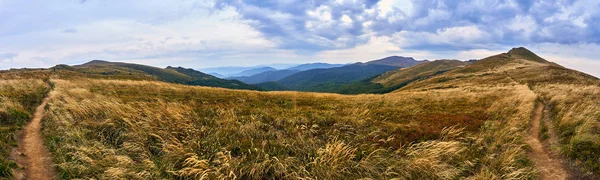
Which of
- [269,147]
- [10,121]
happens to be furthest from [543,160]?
[10,121]

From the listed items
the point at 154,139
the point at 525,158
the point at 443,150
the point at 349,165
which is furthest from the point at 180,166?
the point at 525,158

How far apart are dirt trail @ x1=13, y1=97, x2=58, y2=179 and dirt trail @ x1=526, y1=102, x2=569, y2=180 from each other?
46.8 feet

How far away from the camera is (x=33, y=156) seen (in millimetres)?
8633

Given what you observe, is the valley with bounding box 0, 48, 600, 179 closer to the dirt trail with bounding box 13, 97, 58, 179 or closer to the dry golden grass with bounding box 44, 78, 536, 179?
the dry golden grass with bounding box 44, 78, 536, 179

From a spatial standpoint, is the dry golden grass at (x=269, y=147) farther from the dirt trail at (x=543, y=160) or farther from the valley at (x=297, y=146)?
the dirt trail at (x=543, y=160)

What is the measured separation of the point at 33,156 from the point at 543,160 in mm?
16915

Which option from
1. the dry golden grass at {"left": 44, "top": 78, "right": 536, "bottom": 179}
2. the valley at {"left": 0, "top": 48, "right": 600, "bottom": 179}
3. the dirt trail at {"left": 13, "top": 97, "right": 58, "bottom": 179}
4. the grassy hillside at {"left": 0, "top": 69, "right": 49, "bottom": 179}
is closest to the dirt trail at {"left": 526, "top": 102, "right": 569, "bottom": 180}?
the valley at {"left": 0, "top": 48, "right": 600, "bottom": 179}

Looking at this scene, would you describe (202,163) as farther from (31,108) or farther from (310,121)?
(31,108)

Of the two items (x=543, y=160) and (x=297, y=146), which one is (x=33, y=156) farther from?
(x=543, y=160)

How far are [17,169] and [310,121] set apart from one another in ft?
33.3

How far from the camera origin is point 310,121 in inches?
509

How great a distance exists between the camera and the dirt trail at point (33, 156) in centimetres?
751

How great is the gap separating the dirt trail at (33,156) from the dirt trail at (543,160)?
1427 centimetres

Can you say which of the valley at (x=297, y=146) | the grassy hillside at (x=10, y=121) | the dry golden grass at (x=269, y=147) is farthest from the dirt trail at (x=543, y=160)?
the grassy hillside at (x=10, y=121)
